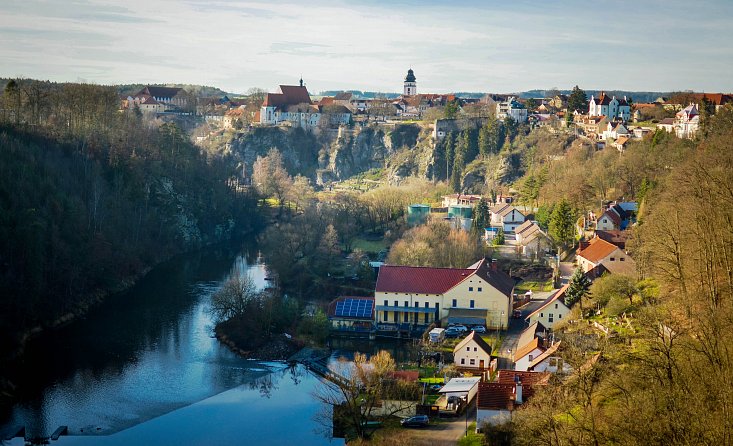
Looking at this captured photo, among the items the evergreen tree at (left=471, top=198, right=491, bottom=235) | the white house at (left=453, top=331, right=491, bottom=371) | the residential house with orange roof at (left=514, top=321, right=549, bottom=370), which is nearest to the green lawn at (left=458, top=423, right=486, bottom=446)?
the residential house with orange roof at (left=514, top=321, right=549, bottom=370)

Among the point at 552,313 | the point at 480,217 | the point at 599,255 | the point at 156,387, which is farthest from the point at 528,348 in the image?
the point at 480,217

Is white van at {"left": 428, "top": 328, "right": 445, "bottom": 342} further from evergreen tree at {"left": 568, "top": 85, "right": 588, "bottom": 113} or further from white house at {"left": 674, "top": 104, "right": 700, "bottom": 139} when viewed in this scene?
evergreen tree at {"left": 568, "top": 85, "right": 588, "bottom": 113}

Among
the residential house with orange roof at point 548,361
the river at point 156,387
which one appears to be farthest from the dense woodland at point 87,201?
the residential house with orange roof at point 548,361

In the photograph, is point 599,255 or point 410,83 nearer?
point 599,255

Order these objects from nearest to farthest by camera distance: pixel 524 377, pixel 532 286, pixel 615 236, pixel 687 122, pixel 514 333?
pixel 524 377 < pixel 514 333 < pixel 532 286 < pixel 615 236 < pixel 687 122

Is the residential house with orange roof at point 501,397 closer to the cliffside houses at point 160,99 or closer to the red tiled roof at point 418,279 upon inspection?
the red tiled roof at point 418,279

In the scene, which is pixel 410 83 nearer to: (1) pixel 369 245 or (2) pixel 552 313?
(1) pixel 369 245
